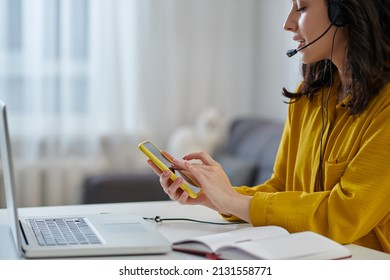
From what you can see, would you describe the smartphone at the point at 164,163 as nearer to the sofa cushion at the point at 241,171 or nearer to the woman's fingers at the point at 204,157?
the woman's fingers at the point at 204,157

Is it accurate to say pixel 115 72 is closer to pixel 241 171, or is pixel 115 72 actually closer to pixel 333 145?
pixel 241 171

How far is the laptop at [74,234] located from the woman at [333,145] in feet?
0.49

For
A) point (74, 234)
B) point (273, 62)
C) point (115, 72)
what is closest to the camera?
point (74, 234)

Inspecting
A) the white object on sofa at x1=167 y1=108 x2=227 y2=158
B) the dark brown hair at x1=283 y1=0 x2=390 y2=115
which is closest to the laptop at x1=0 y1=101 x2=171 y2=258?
the dark brown hair at x1=283 y1=0 x2=390 y2=115

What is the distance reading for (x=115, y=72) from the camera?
3.68 meters

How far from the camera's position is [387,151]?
1.50 metres

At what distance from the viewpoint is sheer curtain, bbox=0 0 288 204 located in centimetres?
354

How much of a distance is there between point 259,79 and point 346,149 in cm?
244

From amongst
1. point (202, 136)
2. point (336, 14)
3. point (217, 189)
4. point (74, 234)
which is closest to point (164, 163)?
point (217, 189)

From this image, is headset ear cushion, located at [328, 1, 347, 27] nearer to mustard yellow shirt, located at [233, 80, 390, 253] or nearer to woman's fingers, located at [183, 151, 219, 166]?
mustard yellow shirt, located at [233, 80, 390, 253]

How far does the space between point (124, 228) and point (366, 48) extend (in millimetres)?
699

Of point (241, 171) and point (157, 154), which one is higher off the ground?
point (157, 154)
